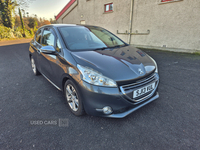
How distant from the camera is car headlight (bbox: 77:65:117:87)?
5.74 feet

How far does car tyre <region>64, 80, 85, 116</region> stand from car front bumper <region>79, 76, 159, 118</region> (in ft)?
0.49

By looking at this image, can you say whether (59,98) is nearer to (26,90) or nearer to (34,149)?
(26,90)

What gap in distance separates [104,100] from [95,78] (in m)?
0.34

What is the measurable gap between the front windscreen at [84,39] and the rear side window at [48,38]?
27 centimetres

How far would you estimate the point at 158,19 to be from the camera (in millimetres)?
7453

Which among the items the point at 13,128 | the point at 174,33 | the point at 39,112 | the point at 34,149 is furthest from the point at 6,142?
the point at 174,33

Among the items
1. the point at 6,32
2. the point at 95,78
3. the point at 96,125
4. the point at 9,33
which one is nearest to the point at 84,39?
the point at 95,78

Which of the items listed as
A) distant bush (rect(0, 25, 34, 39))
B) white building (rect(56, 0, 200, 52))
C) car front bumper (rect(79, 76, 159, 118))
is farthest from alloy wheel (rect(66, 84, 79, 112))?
distant bush (rect(0, 25, 34, 39))

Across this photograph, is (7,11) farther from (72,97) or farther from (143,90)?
(143,90)

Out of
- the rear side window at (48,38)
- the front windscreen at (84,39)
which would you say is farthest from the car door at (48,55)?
the front windscreen at (84,39)

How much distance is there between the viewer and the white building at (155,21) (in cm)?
639

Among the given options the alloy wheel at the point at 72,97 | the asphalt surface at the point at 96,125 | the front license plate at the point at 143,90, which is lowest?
the asphalt surface at the point at 96,125

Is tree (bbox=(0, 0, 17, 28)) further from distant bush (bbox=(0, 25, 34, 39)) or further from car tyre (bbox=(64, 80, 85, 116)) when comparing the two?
car tyre (bbox=(64, 80, 85, 116))

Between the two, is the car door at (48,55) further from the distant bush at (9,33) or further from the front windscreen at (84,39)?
the distant bush at (9,33)
